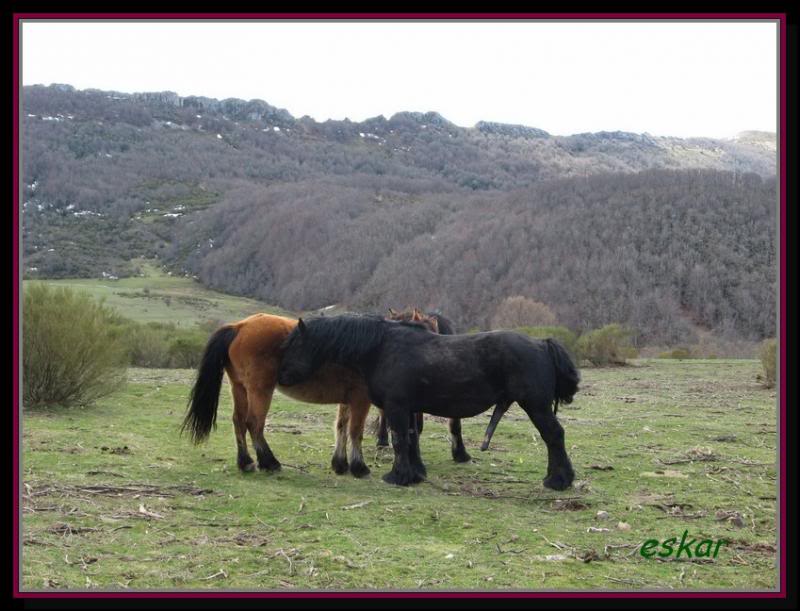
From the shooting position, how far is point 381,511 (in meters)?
6.23

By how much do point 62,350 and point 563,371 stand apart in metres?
7.74

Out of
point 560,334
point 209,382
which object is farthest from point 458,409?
point 560,334

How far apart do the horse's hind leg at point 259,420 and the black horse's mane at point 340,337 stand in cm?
64

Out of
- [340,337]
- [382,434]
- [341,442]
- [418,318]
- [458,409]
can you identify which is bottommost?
[382,434]

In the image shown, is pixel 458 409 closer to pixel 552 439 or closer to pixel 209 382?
pixel 552 439

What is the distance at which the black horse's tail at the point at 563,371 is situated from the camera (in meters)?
7.39

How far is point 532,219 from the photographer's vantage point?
70.5 m

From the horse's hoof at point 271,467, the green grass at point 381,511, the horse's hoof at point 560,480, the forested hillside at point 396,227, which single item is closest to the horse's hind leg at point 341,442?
the green grass at point 381,511

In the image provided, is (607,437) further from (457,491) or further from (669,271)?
(669,271)

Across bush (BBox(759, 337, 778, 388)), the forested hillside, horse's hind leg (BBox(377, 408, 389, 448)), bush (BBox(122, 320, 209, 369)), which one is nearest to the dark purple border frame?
horse's hind leg (BBox(377, 408, 389, 448))

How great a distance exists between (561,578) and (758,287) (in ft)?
174

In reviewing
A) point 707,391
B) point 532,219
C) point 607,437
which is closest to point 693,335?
point 532,219

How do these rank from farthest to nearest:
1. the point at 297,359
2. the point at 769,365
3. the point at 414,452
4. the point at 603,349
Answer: the point at 603,349 < the point at 769,365 < the point at 414,452 < the point at 297,359

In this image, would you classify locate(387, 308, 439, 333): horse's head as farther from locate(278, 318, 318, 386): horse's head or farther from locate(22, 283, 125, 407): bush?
locate(22, 283, 125, 407): bush
